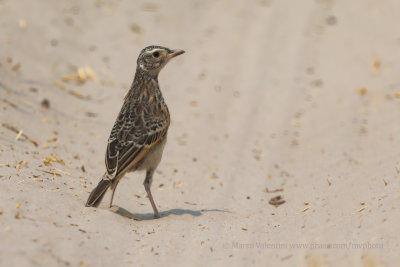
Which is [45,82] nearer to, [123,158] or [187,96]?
[187,96]

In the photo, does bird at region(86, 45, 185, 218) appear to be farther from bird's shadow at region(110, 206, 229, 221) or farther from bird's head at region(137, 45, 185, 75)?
bird's shadow at region(110, 206, 229, 221)

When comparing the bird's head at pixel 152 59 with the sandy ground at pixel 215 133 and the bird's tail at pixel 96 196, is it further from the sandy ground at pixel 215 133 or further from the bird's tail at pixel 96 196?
the bird's tail at pixel 96 196

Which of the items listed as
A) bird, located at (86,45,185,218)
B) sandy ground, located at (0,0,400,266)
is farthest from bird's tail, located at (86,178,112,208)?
sandy ground, located at (0,0,400,266)

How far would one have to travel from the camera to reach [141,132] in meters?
8.29

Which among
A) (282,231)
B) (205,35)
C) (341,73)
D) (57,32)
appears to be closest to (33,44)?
(57,32)

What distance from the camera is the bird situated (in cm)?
793

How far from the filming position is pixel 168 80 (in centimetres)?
1473

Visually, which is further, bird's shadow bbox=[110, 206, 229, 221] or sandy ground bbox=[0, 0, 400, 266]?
bird's shadow bbox=[110, 206, 229, 221]

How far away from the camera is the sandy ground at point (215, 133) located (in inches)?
267

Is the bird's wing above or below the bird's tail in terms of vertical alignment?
above

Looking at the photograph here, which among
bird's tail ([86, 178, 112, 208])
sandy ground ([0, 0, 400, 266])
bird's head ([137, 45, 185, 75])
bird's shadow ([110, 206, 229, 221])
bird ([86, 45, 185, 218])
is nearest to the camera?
sandy ground ([0, 0, 400, 266])

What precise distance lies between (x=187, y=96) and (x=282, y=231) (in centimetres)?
690

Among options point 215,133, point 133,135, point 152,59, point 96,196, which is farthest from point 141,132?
point 215,133

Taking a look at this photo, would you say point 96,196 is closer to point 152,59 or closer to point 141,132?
point 141,132
